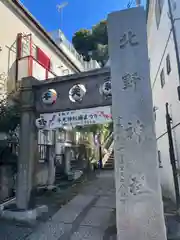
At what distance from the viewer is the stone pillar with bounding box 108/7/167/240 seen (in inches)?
177

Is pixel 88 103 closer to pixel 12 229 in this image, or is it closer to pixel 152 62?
pixel 12 229

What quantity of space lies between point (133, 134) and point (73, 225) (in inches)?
149

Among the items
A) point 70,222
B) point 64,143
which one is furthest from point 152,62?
point 70,222

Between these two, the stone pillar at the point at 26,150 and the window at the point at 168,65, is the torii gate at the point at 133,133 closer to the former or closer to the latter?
the stone pillar at the point at 26,150

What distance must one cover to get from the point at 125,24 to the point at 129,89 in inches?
63.6

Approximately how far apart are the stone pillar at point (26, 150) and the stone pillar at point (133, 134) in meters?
3.92

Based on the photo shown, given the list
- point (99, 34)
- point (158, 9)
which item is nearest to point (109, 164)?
point (158, 9)

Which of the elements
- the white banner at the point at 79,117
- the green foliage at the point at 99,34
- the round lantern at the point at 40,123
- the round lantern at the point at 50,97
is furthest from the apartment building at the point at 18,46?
the green foliage at the point at 99,34

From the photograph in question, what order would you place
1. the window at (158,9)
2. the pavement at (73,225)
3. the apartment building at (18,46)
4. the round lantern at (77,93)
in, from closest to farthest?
1. the pavement at (73,225)
2. the round lantern at (77,93)
3. the apartment building at (18,46)
4. the window at (158,9)

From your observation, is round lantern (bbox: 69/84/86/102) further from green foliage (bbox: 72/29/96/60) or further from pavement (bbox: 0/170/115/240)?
green foliage (bbox: 72/29/96/60)

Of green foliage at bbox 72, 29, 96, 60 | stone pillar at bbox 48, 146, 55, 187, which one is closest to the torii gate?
stone pillar at bbox 48, 146, 55, 187

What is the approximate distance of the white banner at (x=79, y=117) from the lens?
7.26 meters

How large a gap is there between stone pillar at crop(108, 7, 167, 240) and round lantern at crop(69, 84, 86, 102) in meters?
2.49

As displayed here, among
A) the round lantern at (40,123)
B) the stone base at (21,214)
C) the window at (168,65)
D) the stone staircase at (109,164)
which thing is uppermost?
the window at (168,65)
